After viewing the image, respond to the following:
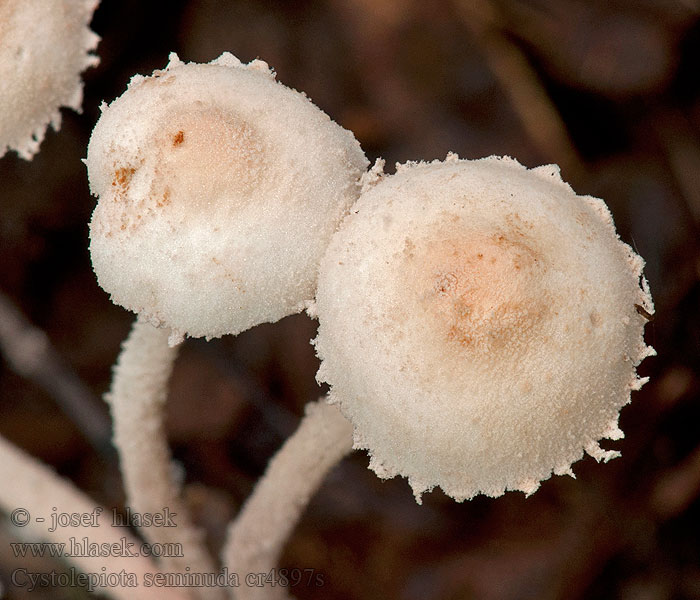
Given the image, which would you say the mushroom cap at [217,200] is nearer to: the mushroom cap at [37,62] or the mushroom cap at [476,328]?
the mushroom cap at [476,328]

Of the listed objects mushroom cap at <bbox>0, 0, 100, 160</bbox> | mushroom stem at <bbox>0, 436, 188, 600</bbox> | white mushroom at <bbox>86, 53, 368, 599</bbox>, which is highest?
white mushroom at <bbox>86, 53, 368, 599</bbox>

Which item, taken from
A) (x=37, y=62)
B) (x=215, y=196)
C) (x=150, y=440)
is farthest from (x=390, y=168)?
(x=215, y=196)

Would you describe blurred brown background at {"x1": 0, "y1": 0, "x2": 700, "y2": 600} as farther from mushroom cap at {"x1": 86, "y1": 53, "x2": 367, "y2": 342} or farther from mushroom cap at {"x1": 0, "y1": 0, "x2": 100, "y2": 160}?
mushroom cap at {"x1": 86, "y1": 53, "x2": 367, "y2": 342}

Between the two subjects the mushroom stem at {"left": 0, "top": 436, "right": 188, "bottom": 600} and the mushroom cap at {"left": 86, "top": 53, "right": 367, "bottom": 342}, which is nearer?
the mushroom cap at {"left": 86, "top": 53, "right": 367, "bottom": 342}

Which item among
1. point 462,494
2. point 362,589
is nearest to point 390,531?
point 362,589

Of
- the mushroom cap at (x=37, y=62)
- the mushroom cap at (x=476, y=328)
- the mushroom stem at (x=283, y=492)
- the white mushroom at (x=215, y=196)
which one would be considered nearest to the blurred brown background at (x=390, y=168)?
the mushroom stem at (x=283, y=492)

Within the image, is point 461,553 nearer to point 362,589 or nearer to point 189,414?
point 362,589

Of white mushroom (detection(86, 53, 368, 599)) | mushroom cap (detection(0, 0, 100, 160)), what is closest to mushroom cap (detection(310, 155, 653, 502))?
white mushroom (detection(86, 53, 368, 599))

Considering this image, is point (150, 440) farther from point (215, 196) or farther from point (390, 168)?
point (390, 168)
